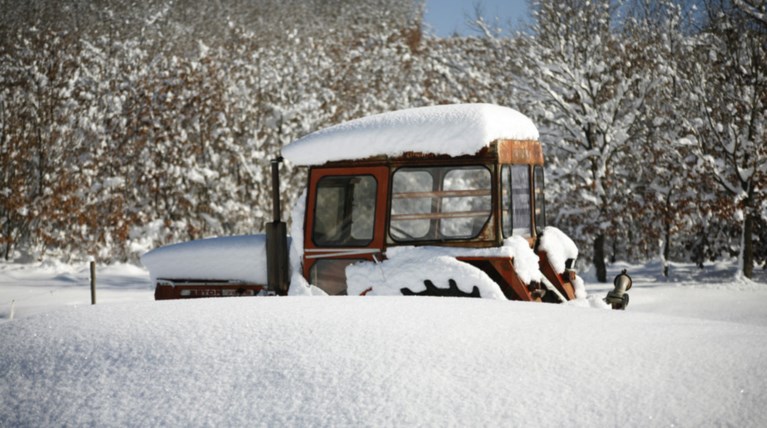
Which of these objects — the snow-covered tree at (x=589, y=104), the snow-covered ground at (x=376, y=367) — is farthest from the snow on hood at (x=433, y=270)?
the snow-covered tree at (x=589, y=104)

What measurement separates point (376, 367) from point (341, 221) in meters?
3.36

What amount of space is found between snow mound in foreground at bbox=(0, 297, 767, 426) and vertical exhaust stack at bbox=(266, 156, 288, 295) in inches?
107

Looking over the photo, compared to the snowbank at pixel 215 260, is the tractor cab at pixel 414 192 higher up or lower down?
higher up

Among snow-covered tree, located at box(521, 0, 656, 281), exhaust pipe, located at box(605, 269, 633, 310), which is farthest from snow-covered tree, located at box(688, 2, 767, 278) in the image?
exhaust pipe, located at box(605, 269, 633, 310)

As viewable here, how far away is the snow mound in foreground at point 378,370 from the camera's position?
2.04 metres

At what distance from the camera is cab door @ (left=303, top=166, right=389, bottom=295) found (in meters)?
5.42

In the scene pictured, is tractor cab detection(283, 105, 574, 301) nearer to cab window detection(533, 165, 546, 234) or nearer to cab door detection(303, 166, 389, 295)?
cab door detection(303, 166, 389, 295)

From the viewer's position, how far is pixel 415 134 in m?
5.29

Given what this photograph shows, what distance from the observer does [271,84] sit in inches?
890

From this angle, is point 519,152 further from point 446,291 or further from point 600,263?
point 600,263

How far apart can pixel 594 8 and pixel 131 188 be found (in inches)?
496

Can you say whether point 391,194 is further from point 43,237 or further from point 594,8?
point 43,237

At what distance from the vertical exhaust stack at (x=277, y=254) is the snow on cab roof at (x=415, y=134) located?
392mm

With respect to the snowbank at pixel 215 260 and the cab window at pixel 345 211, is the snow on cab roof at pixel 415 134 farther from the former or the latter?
the snowbank at pixel 215 260
